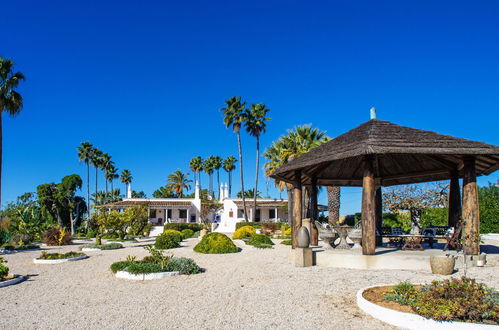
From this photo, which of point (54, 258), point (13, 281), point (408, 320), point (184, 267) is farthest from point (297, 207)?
point (54, 258)

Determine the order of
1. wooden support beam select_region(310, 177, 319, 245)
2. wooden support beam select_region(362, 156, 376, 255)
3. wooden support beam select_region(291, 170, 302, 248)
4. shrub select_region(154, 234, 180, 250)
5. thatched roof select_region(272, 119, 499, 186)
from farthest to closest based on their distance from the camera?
shrub select_region(154, 234, 180, 250) → wooden support beam select_region(310, 177, 319, 245) → wooden support beam select_region(291, 170, 302, 248) → wooden support beam select_region(362, 156, 376, 255) → thatched roof select_region(272, 119, 499, 186)

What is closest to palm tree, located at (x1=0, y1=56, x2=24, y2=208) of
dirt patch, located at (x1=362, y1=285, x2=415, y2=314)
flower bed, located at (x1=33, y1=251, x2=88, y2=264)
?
flower bed, located at (x1=33, y1=251, x2=88, y2=264)

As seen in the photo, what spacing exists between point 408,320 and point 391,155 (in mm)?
9395

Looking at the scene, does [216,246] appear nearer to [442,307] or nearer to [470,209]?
[470,209]

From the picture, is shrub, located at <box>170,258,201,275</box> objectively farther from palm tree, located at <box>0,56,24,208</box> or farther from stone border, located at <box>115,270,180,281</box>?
palm tree, located at <box>0,56,24,208</box>

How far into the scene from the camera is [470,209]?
1112 centimetres

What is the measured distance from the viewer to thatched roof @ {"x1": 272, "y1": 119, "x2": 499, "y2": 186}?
420 inches

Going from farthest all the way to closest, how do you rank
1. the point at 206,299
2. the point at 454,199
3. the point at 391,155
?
the point at 454,199 → the point at 391,155 → the point at 206,299

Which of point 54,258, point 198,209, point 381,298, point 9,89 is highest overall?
point 9,89

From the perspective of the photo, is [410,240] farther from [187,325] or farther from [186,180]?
[186,180]

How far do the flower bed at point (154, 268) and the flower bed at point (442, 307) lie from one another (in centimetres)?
617

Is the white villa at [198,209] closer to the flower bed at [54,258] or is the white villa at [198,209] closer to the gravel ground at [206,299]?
the flower bed at [54,258]

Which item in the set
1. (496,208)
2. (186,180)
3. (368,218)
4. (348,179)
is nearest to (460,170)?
(348,179)

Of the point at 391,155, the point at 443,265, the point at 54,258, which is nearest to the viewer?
A: the point at 443,265
